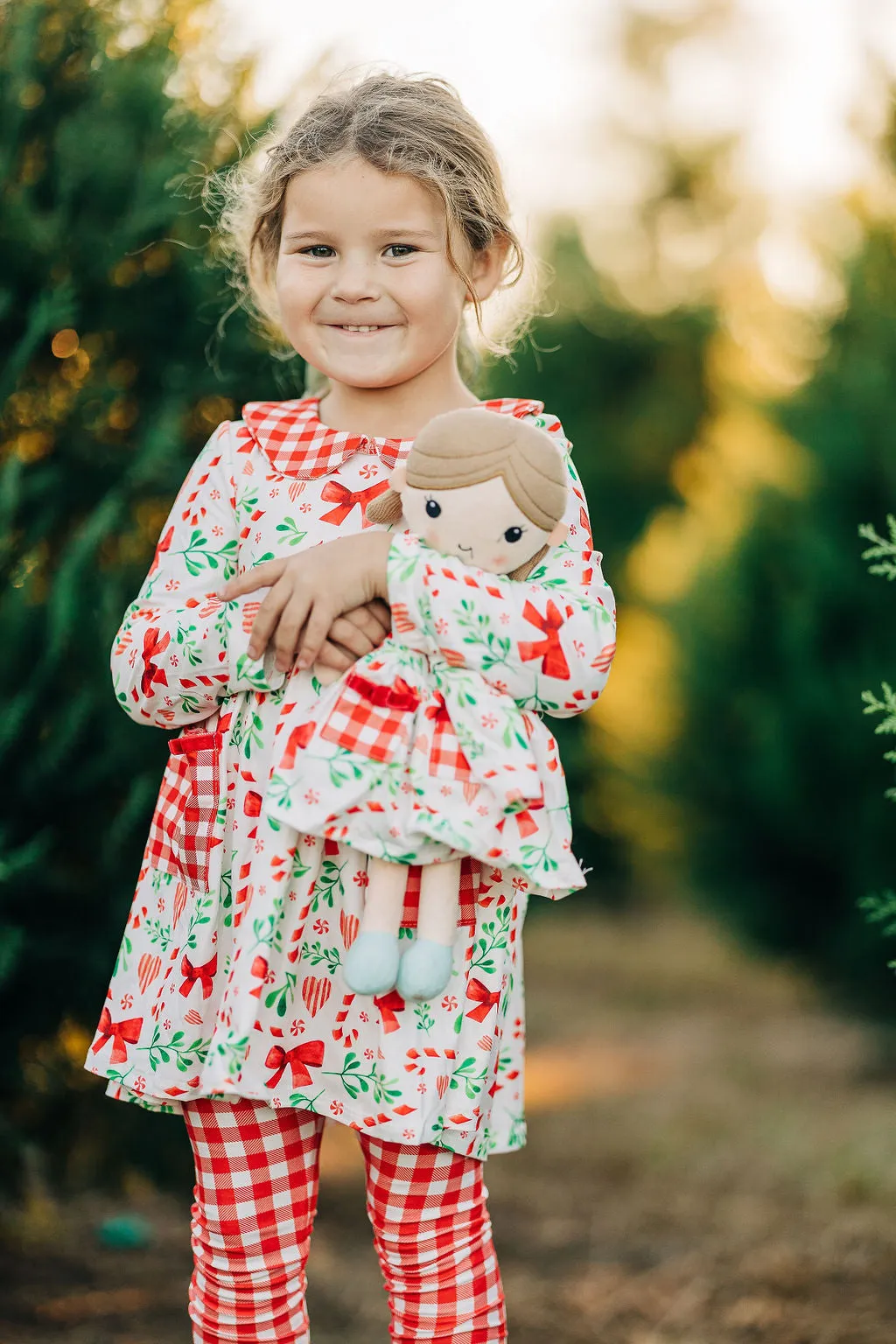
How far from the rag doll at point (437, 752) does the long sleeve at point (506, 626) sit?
0.04 feet

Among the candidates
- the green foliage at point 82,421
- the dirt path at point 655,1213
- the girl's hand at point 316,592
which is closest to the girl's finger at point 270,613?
the girl's hand at point 316,592

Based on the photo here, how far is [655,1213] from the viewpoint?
12.8 feet

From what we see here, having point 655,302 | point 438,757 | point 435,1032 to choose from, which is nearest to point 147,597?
point 438,757

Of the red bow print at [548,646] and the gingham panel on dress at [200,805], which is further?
the gingham panel on dress at [200,805]

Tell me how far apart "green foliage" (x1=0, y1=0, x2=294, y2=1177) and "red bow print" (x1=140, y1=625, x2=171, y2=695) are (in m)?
0.91

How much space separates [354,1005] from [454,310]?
98 cm

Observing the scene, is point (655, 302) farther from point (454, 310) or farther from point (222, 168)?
point (454, 310)

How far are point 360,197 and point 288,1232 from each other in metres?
1.43

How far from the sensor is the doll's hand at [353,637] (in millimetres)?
1758

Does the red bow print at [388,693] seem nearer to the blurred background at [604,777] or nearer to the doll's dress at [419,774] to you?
the doll's dress at [419,774]

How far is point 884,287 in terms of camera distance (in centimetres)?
522

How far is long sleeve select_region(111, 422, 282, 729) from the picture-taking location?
183cm

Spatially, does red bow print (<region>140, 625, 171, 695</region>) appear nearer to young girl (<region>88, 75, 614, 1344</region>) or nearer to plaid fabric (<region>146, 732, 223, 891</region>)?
young girl (<region>88, 75, 614, 1344</region>)

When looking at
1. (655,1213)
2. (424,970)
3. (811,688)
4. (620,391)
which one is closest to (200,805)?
(424,970)
